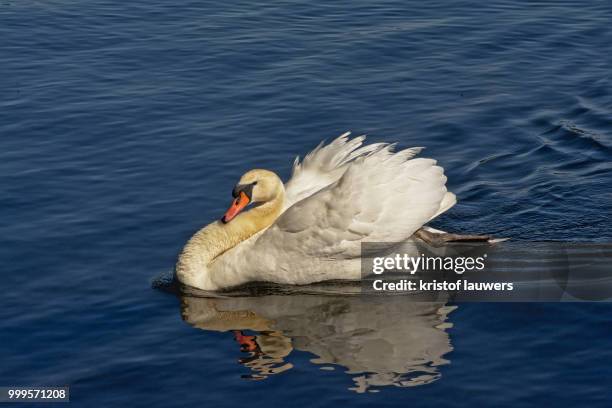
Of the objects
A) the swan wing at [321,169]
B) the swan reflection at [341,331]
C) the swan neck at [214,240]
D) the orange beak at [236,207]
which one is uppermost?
the swan wing at [321,169]

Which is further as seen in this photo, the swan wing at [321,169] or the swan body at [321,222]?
the swan wing at [321,169]

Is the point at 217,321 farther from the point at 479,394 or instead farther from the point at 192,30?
the point at 192,30

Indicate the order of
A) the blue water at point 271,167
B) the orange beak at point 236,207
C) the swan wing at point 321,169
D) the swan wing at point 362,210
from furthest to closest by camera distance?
the swan wing at point 321,169, the orange beak at point 236,207, the swan wing at point 362,210, the blue water at point 271,167

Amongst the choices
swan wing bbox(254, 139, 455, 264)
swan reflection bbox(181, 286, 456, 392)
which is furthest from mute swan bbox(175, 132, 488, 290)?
swan reflection bbox(181, 286, 456, 392)

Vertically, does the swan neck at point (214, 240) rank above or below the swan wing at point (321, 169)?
below

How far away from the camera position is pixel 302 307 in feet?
44.7

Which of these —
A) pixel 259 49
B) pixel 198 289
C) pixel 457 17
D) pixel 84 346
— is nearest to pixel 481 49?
pixel 457 17

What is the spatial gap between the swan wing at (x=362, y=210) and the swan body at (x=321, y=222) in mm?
11

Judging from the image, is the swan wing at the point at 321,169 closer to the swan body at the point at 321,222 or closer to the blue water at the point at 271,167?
the swan body at the point at 321,222

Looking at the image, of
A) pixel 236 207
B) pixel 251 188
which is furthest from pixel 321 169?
pixel 236 207

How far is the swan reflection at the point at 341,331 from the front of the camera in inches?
467

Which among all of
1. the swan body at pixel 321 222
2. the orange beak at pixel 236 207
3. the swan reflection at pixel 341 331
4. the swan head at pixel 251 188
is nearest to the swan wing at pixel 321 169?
the swan body at pixel 321 222

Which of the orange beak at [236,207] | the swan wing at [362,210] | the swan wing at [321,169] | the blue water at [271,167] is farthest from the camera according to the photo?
the swan wing at [321,169]

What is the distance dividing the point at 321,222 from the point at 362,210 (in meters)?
0.48
